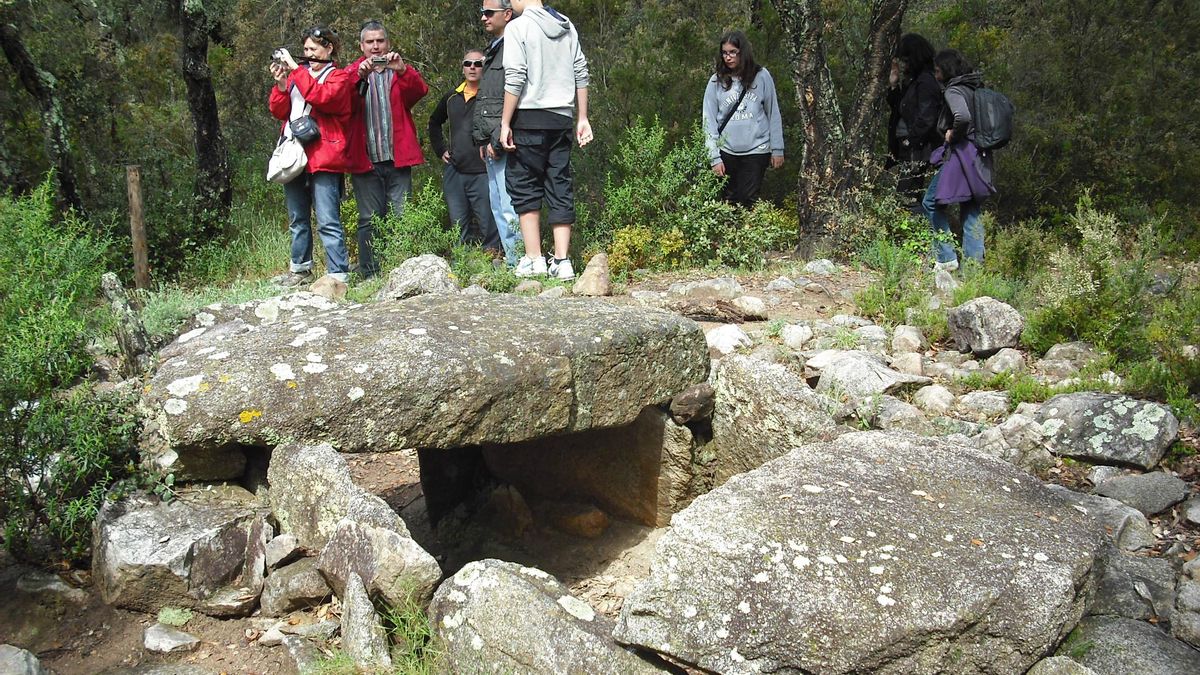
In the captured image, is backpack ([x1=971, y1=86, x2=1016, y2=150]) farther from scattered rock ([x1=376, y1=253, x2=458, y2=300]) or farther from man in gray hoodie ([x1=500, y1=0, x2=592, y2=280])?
scattered rock ([x1=376, y1=253, x2=458, y2=300])

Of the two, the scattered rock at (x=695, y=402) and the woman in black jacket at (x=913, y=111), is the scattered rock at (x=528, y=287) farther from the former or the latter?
the woman in black jacket at (x=913, y=111)

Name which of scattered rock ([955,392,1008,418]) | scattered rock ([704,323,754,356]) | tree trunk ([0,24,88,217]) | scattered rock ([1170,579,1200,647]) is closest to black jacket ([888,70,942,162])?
scattered rock ([704,323,754,356])

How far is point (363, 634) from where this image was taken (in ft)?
10.6

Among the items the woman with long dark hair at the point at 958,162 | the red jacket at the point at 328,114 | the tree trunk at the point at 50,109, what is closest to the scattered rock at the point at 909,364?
the woman with long dark hair at the point at 958,162

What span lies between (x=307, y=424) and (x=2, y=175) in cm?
690

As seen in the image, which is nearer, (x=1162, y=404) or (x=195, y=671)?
(x=195, y=671)

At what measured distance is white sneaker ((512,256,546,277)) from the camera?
679 cm

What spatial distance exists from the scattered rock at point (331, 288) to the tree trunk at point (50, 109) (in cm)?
336

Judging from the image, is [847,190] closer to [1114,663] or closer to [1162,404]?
[1162,404]

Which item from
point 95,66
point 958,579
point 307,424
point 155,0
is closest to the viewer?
point 958,579

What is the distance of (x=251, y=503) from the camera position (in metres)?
3.88

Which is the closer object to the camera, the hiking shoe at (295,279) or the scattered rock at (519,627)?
the scattered rock at (519,627)

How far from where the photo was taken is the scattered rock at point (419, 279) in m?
6.16

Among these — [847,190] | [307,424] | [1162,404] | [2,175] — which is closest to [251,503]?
[307,424]
